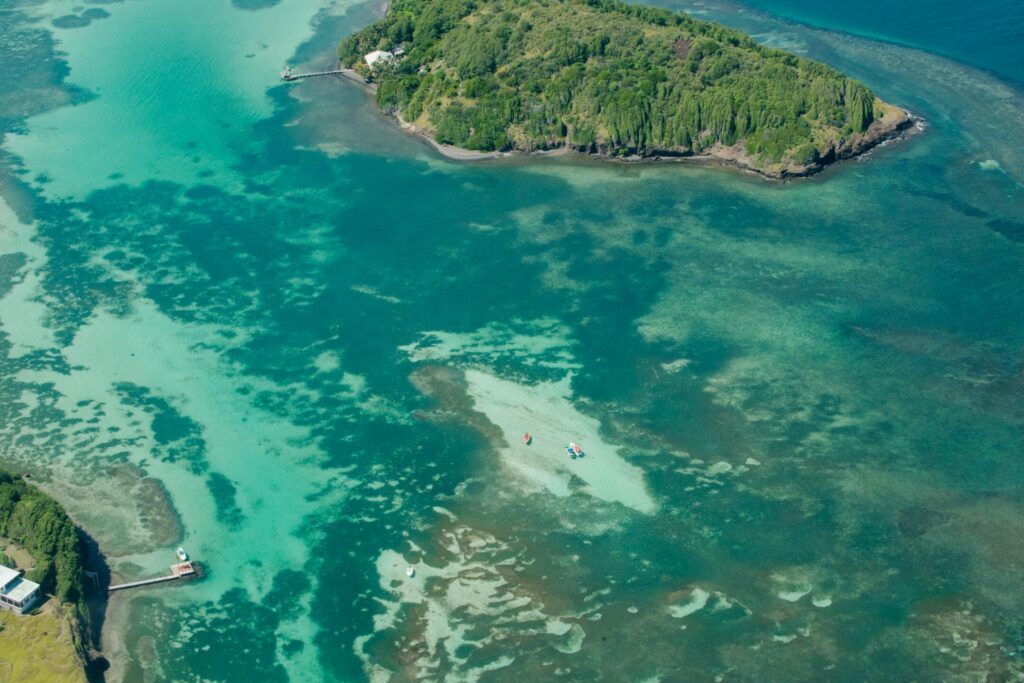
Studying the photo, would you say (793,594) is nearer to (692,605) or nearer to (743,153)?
(692,605)

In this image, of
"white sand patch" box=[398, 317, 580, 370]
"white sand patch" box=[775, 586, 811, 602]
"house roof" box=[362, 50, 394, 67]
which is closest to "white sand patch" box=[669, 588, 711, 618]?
"white sand patch" box=[775, 586, 811, 602]

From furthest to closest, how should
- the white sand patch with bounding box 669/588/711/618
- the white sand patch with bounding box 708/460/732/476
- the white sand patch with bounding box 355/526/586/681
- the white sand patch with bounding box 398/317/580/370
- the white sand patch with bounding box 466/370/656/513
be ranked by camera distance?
the white sand patch with bounding box 398/317/580/370 < the white sand patch with bounding box 708/460/732/476 < the white sand patch with bounding box 466/370/656/513 < the white sand patch with bounding box 669/588/711/618 < the white sand patch with bounding box 355/526/586/681

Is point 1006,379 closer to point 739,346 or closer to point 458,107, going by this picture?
point 739,346

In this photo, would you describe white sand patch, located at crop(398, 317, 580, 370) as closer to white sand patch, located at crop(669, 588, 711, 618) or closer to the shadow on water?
white sand patch, located at crop(669, 588, 711, 618)

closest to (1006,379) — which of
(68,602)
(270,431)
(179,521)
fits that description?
(270,431)

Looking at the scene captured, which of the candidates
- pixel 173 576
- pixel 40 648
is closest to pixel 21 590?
pixel 40 648
